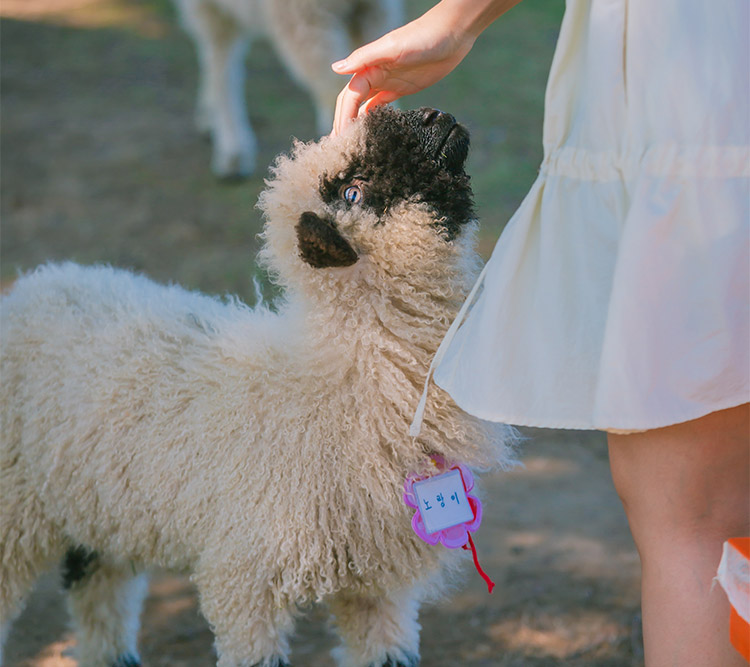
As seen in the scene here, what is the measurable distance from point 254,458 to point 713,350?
2.81ft

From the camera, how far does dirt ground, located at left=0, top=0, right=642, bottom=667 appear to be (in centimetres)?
239

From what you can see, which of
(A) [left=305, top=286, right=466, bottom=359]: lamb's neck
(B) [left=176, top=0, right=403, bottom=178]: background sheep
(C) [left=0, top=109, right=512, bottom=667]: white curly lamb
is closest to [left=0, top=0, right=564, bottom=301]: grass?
(B) [left=176, top=0, right=403, bottom=178]: background sheep

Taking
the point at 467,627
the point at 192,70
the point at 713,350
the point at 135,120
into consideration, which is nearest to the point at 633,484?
the point at 713,350

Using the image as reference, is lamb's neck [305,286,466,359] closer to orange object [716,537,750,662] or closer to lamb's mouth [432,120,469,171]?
lamb's mouth [432,120,469,171]

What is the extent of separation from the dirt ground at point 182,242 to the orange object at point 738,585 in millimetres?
999

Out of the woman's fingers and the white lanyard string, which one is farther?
the woman's fingers

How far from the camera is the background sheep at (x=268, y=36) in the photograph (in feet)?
13.4

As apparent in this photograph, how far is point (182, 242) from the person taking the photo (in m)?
4.62

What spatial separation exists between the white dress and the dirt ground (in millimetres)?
962

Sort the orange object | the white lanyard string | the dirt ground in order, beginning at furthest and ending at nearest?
1. the dirt ground
2. the white lanyard string
3. the orange object

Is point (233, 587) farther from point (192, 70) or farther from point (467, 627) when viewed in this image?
point (192, 70)

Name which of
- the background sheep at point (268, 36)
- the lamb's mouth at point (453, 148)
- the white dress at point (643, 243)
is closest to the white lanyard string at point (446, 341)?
the white dress at point (643, 243)

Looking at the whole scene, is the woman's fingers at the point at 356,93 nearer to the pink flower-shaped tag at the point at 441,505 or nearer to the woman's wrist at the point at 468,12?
the woman's wrist at the point at 468,12

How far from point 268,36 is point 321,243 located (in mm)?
3343
